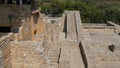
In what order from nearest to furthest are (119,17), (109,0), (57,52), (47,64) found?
1. (47,64)
2. (57,52)
3. (119,17)
4. (109,0)

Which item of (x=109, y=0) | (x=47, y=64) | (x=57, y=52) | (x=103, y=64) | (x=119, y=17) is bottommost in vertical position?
(x=109, y=0)

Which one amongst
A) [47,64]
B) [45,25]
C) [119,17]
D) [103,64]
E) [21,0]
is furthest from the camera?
[119,17]

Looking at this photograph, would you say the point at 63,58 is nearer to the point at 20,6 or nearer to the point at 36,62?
the point at 36,62

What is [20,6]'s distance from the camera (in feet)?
33.6

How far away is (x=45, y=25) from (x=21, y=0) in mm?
2869

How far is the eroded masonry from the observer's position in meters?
7.28

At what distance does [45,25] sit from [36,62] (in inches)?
245

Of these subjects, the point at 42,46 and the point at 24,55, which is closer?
the point at 24,55

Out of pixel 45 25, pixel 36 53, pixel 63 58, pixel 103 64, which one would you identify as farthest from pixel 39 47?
pixel 45 25

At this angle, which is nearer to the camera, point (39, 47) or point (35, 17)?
point (39, 47)

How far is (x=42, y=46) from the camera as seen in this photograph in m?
7.89

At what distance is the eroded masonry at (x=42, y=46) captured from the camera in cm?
728

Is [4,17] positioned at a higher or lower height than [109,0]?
higher

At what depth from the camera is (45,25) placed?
1336 centimetres
